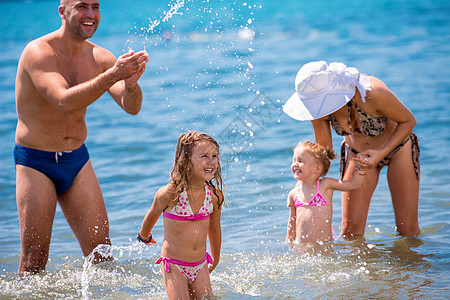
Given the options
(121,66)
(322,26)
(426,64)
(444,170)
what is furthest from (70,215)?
(322,26)

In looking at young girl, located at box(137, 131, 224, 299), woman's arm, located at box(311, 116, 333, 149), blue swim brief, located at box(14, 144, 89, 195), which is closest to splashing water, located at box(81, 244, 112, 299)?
blue swim brief, located at box(14, 144, 89, 195)

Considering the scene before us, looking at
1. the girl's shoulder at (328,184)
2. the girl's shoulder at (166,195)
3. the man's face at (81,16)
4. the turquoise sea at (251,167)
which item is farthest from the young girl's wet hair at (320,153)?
the man's face at (81,16)

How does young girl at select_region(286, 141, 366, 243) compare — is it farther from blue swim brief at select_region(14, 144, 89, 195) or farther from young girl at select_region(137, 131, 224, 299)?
blue swim brief at select_region(14, 144, 89, 195)

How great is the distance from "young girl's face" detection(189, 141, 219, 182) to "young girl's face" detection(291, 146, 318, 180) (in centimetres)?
121

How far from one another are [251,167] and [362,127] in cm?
390

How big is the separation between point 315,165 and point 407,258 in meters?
1.10

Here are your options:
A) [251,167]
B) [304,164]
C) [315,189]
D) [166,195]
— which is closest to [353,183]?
[315,189]

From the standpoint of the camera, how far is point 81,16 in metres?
4.28

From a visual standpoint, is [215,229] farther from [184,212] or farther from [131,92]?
[131,92]

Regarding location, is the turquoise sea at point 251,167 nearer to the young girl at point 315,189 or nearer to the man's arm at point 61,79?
the young girl at point 315,189

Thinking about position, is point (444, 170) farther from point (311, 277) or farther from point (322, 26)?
point (322, 26)

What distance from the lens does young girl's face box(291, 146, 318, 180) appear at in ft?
16.9

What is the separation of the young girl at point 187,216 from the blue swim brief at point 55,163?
2.67 ft

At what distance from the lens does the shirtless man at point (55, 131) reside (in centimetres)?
426
